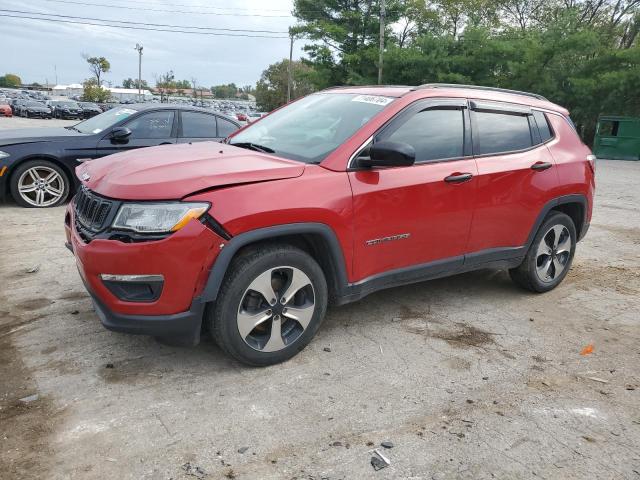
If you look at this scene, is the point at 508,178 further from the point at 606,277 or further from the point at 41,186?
the point at 41,186

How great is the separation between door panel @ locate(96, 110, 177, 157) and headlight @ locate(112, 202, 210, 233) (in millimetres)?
5058

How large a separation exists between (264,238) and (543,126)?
2.94 meters

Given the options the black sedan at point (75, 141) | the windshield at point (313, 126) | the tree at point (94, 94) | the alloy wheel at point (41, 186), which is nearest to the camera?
the windshield at point (313, 126)

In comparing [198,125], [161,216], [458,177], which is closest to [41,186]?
[198,125]

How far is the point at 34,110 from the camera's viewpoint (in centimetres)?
4019

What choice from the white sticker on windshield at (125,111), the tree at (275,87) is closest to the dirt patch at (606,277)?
the white sticker on windshield at (125,111)

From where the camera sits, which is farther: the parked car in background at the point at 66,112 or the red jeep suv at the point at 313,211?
the parked car in background at the point at 66,112

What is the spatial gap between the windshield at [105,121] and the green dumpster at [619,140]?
786 inches

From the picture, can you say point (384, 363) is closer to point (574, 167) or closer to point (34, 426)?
point (34, 426)

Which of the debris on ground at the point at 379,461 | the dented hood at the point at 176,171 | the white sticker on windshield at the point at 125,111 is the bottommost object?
the debris on ground at the point at 379,461

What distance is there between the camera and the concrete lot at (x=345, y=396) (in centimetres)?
247

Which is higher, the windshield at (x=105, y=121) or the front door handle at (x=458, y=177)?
the windshield at (x=105, y=121)

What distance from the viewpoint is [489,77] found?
27156 millimetres

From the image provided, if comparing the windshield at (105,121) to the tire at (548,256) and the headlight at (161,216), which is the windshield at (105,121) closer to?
the headlight at (161,216)
